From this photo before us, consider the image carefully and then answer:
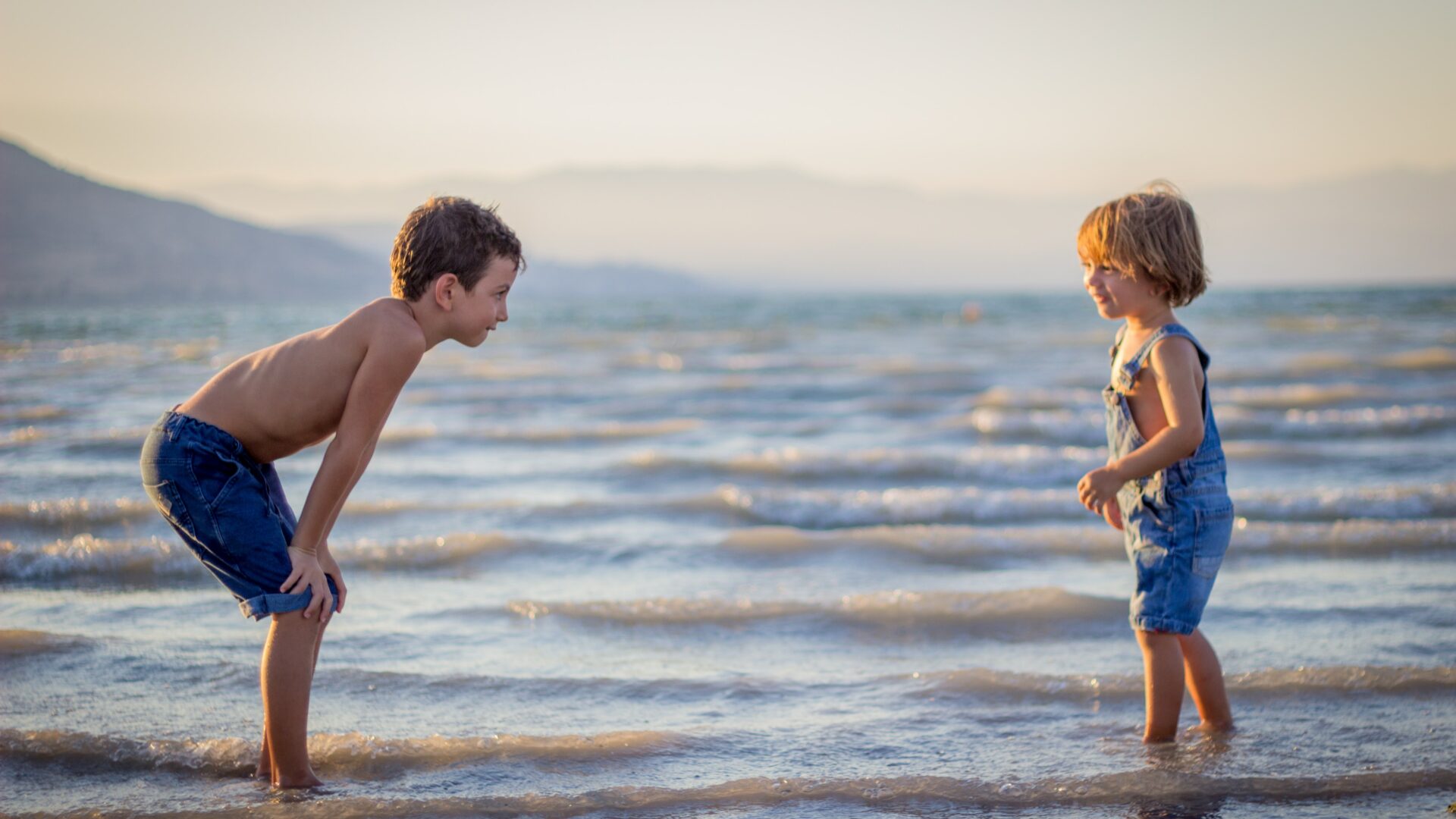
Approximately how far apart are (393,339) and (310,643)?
31.8 inches

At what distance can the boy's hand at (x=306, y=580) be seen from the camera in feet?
8.75

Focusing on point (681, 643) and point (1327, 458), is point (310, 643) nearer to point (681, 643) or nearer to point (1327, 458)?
point (681, 643)

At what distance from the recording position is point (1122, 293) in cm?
307

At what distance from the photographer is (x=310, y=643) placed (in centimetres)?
278

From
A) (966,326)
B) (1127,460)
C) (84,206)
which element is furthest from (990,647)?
(84,206)

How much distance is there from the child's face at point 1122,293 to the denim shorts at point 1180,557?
1.70 feet

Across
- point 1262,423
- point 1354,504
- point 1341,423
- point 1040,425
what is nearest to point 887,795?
point 1354,504

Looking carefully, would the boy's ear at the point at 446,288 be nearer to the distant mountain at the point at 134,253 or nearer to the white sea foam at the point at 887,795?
the white sea foam at the point at 887,795

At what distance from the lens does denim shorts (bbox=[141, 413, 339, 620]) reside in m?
2.65

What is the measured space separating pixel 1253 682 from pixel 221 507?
128 inches

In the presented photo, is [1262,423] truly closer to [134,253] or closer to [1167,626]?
[1167,626]

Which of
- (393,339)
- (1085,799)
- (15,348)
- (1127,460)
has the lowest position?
(1085,799)

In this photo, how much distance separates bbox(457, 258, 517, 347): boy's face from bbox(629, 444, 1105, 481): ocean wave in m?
5.19

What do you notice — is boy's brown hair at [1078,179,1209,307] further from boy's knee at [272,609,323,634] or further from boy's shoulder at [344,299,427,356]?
boy's knee at [272,609,323,634]
